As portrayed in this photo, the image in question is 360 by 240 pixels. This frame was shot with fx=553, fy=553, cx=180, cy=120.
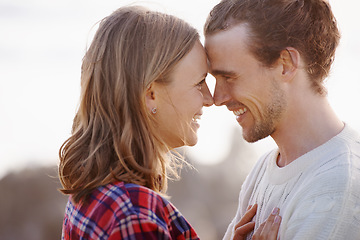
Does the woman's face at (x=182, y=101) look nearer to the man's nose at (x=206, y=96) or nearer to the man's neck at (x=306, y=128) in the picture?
the man's nose at (x=206, y=96)

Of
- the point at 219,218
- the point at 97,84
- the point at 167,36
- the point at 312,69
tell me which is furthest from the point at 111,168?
the point at 219,218

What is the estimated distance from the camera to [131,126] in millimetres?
2602

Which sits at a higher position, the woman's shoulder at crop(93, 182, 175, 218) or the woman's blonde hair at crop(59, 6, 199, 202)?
the woman's blonde hair at crop(59, 6, 199, 202)

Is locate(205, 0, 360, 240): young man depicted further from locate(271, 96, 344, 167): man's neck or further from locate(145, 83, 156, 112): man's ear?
locate(145, 83, 156, 112): man's ear

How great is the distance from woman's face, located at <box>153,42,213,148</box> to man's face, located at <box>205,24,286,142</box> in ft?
0.79

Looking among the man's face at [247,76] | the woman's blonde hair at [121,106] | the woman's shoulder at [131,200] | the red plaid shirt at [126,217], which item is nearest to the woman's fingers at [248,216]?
the man's face at [247,76]

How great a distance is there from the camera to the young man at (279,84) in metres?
3.03

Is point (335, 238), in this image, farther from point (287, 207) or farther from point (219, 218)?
point (219, 218)

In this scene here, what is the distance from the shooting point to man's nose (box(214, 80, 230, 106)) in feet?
11.1

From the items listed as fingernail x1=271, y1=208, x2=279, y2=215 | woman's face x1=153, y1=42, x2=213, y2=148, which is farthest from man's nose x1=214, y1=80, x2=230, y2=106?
fingernail x1=271, y1=208, x2=279, y2=215

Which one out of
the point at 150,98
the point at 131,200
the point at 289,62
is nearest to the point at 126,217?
the point at 131,200

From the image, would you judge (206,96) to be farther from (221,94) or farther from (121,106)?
(121,106)

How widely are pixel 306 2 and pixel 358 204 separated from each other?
4.16ft

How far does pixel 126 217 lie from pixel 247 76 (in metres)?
1.34
